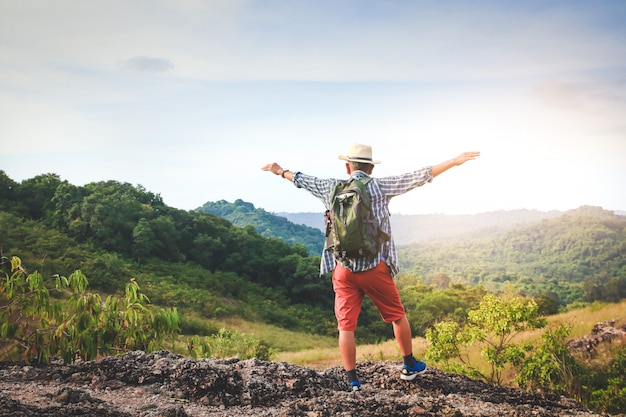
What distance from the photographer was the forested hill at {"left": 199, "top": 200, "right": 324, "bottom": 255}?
278ft

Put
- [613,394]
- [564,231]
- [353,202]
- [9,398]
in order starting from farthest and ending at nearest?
1. [564,231]
2. [613,394]
3. [353,202]
4. [9,398]

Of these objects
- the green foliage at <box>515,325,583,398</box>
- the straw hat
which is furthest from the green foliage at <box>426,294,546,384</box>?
the straw hat

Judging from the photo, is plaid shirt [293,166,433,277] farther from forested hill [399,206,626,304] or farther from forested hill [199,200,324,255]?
forested hill [199,200,324,255]

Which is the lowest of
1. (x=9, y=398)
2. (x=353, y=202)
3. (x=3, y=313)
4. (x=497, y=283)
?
(x=497, y=283)

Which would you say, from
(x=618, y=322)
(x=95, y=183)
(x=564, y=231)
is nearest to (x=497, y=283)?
(x=564, y=231)

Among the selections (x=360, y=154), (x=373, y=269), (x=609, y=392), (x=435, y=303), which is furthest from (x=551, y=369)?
(x=435, y=303)

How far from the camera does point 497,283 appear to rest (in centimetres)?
6456

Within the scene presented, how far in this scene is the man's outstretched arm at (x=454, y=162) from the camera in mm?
4671

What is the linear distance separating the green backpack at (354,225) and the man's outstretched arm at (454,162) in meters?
0.61

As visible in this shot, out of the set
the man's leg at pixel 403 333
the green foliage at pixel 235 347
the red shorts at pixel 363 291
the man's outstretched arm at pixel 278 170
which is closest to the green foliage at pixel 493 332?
the man's leg at pixel 403 333

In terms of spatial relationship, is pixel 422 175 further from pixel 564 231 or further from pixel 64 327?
pixel 564 231

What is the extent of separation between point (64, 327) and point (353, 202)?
332 cm

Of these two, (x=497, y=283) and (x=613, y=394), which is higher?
(x=613, y=394)

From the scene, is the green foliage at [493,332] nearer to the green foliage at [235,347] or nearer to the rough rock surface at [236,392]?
the rough rock surface at [236,392]
